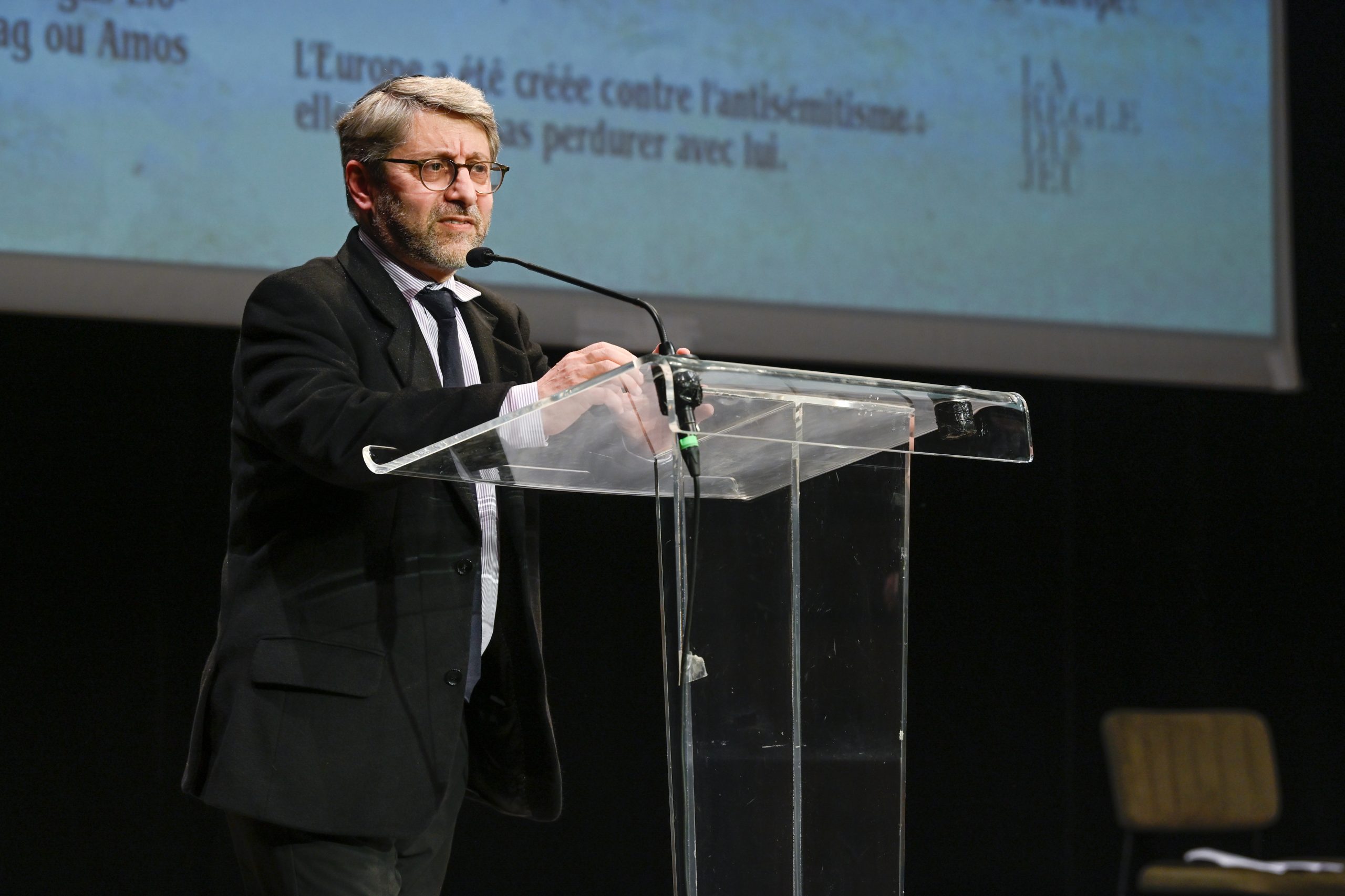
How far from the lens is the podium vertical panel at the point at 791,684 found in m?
1.42

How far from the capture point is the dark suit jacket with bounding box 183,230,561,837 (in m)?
1.55

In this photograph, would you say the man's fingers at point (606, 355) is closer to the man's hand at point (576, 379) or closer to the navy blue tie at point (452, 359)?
the man's hand at point (576, 379)

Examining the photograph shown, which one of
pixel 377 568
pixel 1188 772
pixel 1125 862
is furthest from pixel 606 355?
pixel 1188 772

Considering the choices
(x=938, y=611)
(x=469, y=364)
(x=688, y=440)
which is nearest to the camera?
(x=688, y=440)

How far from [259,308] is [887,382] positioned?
0.71 metres

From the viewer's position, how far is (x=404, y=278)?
1.84m

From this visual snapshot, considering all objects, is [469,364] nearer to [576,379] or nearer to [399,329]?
[399,329]

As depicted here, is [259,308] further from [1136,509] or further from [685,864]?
[1136,509]

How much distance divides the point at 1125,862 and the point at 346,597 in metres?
3.08

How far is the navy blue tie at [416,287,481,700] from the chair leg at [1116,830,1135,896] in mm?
2828

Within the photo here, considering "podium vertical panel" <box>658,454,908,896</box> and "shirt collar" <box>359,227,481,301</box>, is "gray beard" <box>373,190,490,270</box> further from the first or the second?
"podium vertical panel" <box>658,454,908,896</box>

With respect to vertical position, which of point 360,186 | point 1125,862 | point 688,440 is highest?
point 360,186

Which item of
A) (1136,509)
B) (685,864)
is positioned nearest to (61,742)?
(685,864)

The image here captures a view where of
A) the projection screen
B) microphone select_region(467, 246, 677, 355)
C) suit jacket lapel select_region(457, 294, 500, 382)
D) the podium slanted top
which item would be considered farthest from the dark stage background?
the podium slanted top
